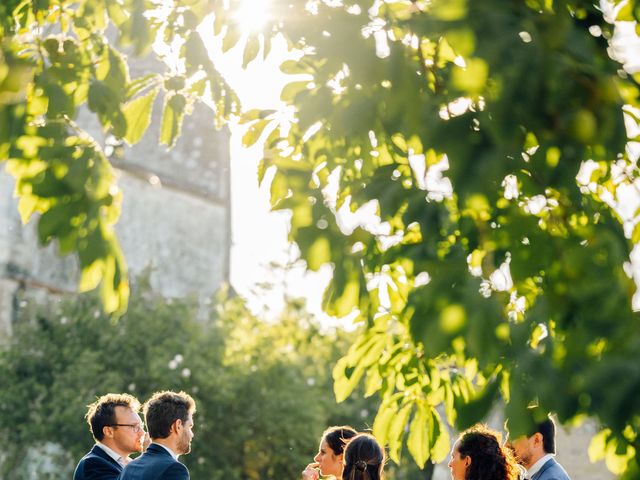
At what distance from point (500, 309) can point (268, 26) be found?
1.86 metres

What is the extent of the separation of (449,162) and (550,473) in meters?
3.79

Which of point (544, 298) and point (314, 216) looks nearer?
point (544, 298)

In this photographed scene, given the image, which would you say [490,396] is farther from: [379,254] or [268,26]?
[268,26]

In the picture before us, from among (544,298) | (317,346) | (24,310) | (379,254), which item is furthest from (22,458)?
(544,298)

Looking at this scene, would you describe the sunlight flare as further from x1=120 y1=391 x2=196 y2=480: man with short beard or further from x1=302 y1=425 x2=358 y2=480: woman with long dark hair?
x1=302 y1=425 x2=358 y2=480: woman with long dark hair

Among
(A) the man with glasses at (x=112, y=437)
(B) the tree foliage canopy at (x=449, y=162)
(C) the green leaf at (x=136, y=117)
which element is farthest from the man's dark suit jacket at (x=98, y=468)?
(C) the green leaf at (x=136, y=117)

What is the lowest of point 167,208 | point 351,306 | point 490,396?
point 167,208

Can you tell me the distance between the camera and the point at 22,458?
25656 mm

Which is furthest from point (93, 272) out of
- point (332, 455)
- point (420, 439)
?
point (332, 455)

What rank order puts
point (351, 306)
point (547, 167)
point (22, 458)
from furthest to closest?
point (22, 458)
point (351, 306)
point (547, 167)

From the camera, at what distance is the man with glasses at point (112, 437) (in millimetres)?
6703

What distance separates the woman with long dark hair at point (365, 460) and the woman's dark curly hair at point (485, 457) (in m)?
0.84

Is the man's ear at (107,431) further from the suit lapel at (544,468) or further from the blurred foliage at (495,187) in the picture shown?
the blurred foliage at (495,187)

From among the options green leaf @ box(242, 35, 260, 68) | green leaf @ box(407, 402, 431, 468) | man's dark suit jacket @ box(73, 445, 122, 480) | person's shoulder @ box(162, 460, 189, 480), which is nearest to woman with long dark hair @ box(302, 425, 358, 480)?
person's shoulder @ box(162, 460, 189, 480)
